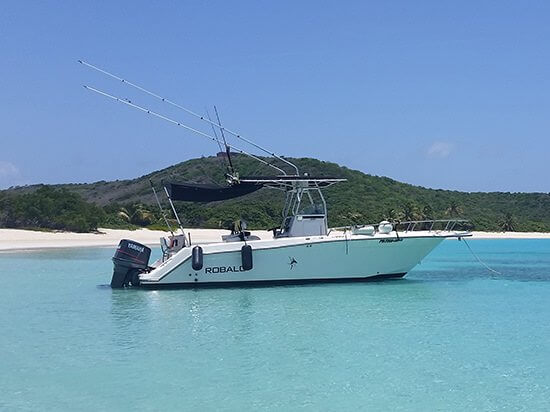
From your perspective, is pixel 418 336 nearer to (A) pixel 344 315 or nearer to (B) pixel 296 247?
(A) pixel 344 315

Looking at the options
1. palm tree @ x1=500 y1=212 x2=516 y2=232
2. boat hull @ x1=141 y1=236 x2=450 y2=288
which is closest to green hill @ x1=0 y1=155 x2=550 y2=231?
palm tree @ x1=500 y1=212 x2=516 y2=232

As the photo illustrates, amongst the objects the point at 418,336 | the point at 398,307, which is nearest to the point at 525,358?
the point at 418,336

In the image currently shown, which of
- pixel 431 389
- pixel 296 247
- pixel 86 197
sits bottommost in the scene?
pixel 431 389

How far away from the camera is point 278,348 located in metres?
10.7

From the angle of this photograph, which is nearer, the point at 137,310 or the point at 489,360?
the point at 489,360

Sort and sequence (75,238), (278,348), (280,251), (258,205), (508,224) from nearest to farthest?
(278,348) → (280,251) → (75,238) → (258,205) → (508,224)

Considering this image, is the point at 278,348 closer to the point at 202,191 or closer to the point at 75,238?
the point at 202,191

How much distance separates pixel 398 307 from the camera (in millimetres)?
14867

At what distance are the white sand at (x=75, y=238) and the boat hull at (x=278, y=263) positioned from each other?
61.6 ft

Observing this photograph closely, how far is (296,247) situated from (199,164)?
73179mm

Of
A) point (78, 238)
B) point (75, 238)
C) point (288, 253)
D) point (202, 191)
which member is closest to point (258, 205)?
point (78, 238)

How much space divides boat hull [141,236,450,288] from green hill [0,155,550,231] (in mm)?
24219

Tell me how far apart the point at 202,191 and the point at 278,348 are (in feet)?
26.2

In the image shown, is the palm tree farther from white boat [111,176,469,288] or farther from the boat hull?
the boat hull
